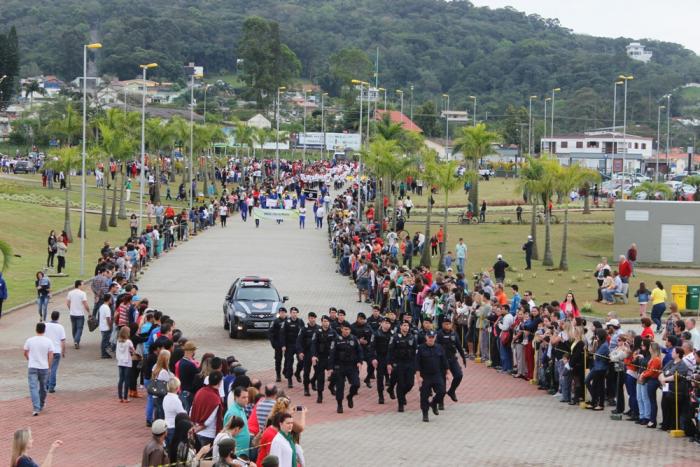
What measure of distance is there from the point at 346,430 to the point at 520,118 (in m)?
127

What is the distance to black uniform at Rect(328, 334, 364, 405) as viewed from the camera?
19.1 meters

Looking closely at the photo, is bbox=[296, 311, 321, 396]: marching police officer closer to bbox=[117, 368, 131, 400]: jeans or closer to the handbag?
bbox=[117, 368, 131, 400]: jeans

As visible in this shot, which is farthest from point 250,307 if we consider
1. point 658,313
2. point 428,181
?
point 428,181

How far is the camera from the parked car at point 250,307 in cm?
2616

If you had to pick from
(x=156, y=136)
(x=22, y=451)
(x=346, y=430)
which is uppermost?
(x=156, y=136)

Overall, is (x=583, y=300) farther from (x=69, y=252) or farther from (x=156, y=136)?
(x=156, y=136)

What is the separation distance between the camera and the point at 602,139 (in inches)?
5059

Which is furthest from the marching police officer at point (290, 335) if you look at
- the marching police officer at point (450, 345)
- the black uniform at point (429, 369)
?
the black uniform at point (429, 369)

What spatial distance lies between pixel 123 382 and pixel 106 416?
3.92 ft

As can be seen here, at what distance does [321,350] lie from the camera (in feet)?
64.2

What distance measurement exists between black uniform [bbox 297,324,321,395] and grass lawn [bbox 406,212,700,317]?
13.9 metres

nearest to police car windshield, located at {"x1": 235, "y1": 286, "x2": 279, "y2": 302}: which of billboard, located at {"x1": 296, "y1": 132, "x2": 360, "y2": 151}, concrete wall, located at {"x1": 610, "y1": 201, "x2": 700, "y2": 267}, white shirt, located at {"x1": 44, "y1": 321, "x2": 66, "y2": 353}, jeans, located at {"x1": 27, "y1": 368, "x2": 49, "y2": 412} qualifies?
white shirt, located at {"x1": 44, "y1": 321, "x2": 66, "y2": 353}

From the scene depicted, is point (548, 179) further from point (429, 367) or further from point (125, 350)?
point (125, 350)

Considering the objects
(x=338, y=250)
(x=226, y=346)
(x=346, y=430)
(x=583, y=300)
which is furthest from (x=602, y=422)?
(x=338, y=250)
